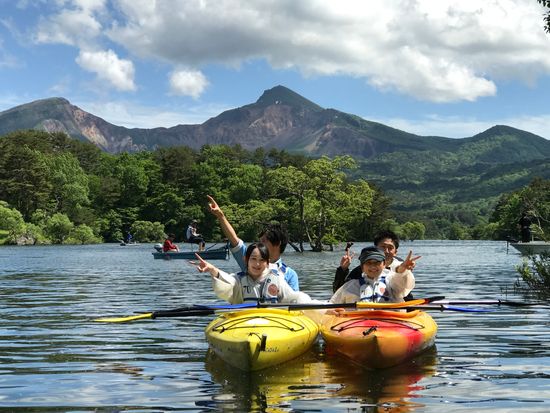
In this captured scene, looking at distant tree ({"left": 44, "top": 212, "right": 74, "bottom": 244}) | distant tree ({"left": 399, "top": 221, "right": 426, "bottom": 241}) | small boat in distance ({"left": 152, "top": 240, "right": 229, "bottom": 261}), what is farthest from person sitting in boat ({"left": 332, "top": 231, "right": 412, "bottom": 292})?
distant tree ({"left": 399, "top": 221, "right": 426, "bottom": 241})

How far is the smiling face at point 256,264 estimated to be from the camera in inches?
378

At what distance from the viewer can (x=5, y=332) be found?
1287 centimetres

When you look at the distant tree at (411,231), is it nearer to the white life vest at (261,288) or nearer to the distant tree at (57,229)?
the distant tree at (57,229)

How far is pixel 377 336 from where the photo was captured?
333 inches

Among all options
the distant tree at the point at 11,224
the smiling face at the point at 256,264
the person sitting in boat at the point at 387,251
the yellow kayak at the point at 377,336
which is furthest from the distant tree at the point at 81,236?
the yellow kayak at the point at 377,336

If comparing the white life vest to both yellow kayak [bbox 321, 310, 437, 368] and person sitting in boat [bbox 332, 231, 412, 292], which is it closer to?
yellow kayak [bbox 321, 310, 437, 368]

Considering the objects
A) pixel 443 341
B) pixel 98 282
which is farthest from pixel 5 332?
pixel 98 282

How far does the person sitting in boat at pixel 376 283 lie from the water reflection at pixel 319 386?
92 cm

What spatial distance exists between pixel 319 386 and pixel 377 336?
3.04 feet

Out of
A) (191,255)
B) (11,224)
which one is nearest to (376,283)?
(191,255)

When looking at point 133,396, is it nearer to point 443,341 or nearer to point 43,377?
point 43,377

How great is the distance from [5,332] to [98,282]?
13.4 metres

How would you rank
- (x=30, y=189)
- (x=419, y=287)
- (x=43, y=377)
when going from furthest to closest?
1. (x=30, y=189)
2. (x=419, y=287)
3. (x=43, y=377)

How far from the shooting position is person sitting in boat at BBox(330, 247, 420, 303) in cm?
985
